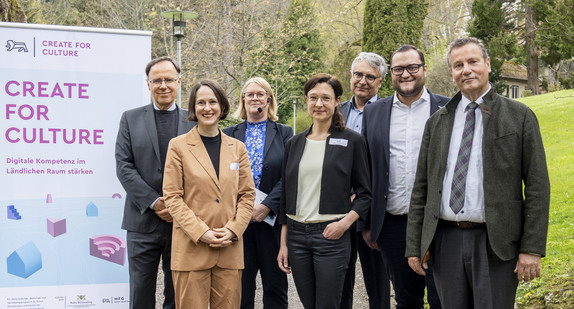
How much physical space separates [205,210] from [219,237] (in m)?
0.19

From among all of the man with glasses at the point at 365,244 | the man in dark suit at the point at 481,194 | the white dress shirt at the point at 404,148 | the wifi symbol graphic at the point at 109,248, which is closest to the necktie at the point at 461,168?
the man in dark suit at the point at 481,194

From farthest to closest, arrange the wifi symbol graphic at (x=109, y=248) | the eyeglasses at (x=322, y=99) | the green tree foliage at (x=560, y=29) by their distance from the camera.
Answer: the green tree foliage at (x=560, y=29) → the wifi symbol graphic at (x=109, y=248) → the eyeglasses at (x=322, y=99)

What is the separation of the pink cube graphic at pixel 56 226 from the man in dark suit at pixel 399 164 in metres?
2.44

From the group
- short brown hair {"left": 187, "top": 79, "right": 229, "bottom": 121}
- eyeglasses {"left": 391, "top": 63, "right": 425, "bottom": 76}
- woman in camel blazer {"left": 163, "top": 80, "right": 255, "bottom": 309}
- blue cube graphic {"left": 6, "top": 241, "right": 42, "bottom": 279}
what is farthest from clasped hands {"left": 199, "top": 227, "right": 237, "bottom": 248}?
blue cube graphic {"left": 6, "top": 241, "right": 42, "bottom": 279}

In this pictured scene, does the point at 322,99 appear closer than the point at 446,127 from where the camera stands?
No

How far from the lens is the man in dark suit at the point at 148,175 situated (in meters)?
3.78

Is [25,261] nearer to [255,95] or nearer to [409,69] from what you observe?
[255,95]

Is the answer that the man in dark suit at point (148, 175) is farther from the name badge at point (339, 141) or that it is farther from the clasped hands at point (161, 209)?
the name badge at point (339, 141)

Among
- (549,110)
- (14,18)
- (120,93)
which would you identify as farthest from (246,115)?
(549,110)

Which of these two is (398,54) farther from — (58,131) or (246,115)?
(58,131)

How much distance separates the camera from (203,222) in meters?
3.39

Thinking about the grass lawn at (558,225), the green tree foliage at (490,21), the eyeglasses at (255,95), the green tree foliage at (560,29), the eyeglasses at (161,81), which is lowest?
the grass lawn at (558,225)

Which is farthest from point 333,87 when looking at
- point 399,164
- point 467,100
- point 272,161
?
point 467,100

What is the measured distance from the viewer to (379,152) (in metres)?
3.73
